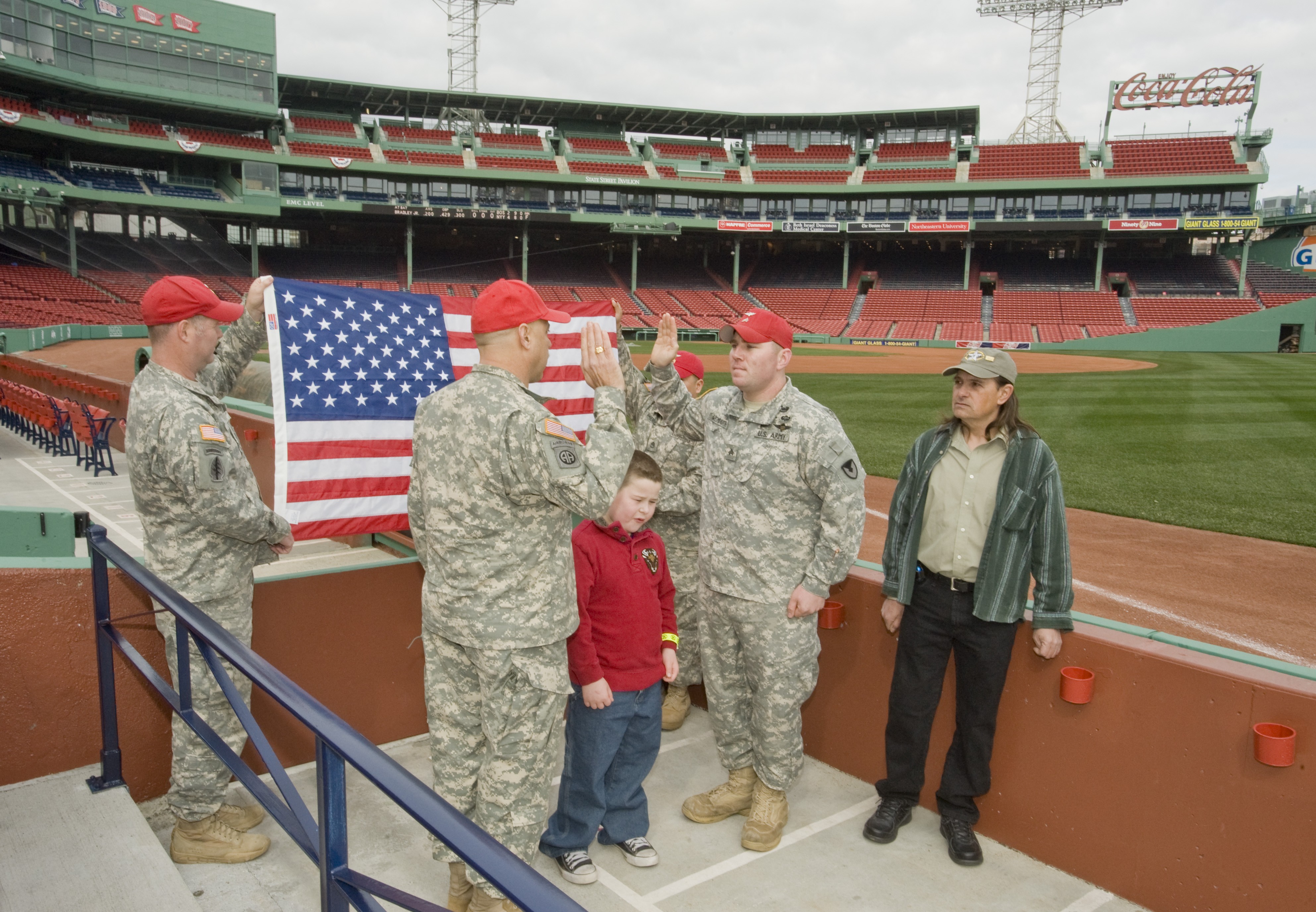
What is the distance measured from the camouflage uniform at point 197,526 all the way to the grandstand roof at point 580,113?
57.8 metres

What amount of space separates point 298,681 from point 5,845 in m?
1.37

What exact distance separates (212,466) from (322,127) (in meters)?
58.2

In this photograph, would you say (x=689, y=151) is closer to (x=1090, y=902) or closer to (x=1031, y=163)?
(x=1031, y=163)

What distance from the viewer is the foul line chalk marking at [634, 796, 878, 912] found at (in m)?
3.34

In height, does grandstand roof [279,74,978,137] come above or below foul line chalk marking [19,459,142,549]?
above

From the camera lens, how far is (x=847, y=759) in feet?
14.1

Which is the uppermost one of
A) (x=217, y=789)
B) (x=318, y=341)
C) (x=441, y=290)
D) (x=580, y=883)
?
(x=441, y=290)

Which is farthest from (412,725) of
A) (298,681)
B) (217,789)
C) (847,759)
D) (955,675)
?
(955,675)

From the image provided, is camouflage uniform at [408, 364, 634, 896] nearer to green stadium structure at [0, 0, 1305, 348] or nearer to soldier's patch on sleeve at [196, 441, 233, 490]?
soldier's patch on sleeve at [196, 441, 233, 490]

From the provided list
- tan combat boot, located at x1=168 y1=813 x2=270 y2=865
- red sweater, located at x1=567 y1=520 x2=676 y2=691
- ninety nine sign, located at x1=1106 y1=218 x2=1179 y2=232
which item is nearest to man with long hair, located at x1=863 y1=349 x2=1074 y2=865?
red sweater, located at x1=567 y1=520 x2=676 y2=691

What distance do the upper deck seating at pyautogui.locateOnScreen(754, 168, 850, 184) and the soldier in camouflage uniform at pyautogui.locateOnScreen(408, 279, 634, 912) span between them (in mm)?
56775

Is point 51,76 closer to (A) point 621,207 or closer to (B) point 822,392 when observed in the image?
(A) point 621,207

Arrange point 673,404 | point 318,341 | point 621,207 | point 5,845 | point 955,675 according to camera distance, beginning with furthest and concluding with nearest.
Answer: point 621,207 < point 673,404 < point 318,341 < point 955,675 < point 5,845

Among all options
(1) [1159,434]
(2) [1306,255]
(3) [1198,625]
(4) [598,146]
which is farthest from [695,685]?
(2) [1306,255]
